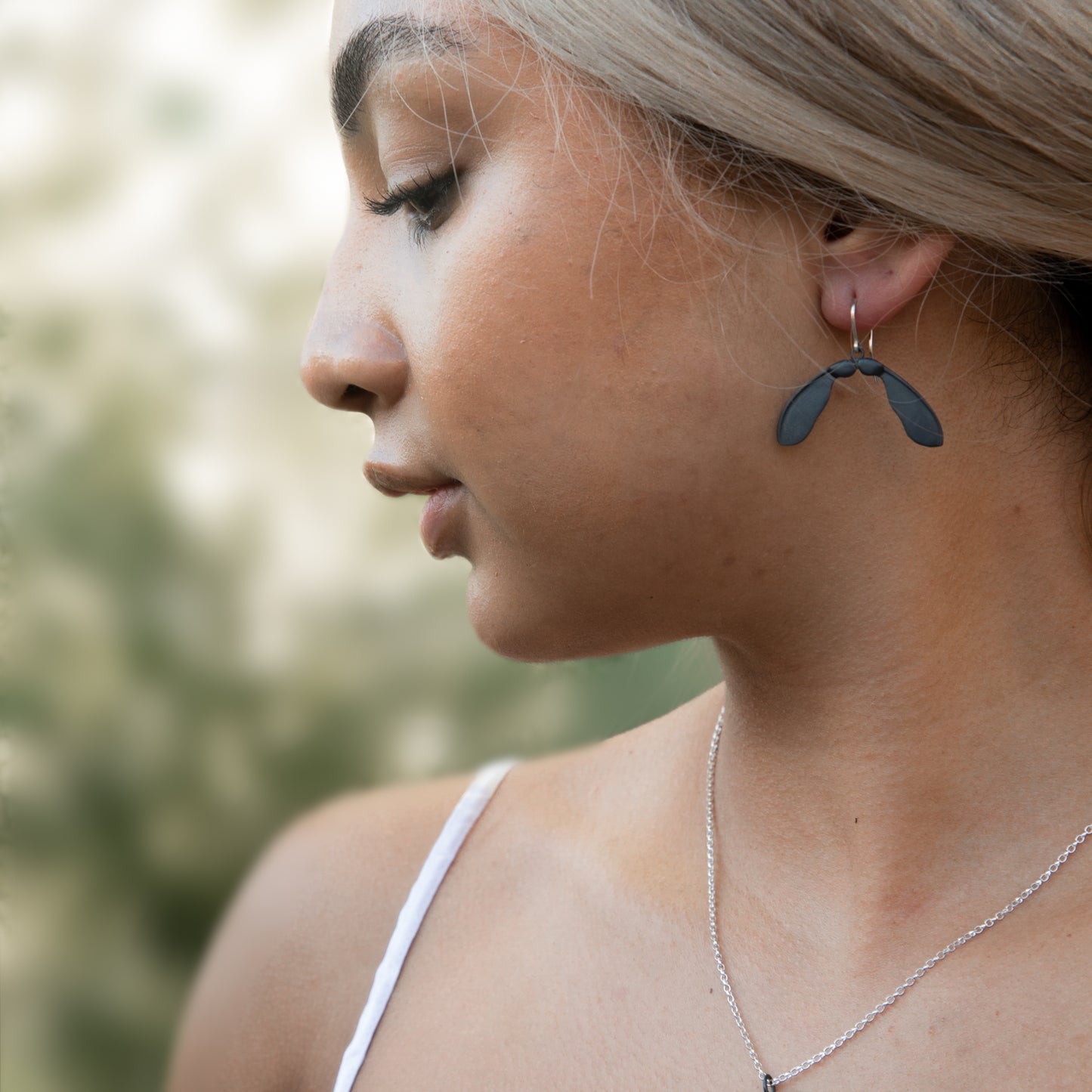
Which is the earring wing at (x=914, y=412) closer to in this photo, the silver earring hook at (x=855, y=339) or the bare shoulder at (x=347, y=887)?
the silver earring hook at (x=855, y=339)

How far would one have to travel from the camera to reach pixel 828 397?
841mm

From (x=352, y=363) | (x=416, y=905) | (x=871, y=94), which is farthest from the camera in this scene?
(x=416, y=905)

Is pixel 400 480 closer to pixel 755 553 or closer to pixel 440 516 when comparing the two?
pixel 440 516

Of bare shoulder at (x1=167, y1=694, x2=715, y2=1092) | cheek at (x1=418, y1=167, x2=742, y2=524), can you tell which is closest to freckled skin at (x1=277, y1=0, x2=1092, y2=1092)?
cheek at (x1=418, y1=167, x2=742, y2=524)

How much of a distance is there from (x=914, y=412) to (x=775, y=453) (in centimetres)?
11

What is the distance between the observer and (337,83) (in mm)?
897

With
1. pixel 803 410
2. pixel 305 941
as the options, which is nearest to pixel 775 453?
pixel 803 410

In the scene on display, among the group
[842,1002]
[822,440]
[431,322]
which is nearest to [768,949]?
[842,1002]

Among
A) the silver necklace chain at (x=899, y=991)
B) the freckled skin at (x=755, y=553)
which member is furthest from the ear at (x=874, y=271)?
the silver necklace chain at (x=899, y=991)

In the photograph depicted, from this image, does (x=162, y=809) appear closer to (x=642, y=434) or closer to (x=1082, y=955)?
(x=642, y=434)

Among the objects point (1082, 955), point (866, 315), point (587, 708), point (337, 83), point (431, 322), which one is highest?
point (337, 83)

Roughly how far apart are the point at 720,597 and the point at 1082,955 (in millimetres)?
372

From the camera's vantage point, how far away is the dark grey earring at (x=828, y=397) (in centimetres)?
83

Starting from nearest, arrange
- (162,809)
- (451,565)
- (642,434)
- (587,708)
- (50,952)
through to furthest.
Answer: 1. (642,434)
2. (50,952)
3. (162,809)
4. (451,565)
5. (587,708)
